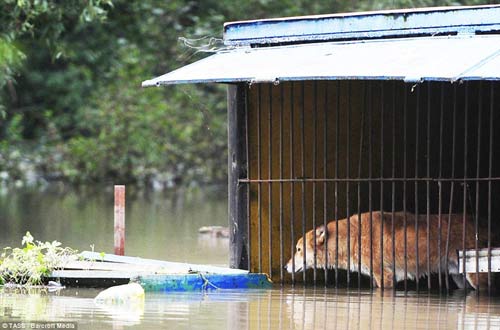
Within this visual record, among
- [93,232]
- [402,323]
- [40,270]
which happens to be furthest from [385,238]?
[93,232]

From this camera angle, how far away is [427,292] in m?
12.6

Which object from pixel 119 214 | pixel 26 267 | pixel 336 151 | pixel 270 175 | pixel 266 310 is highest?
pixel 336 151

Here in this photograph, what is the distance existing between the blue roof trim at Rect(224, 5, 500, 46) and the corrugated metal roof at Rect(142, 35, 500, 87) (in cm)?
8

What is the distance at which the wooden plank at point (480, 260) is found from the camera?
39.3 feet

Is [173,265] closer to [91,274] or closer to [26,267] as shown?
[91,274]

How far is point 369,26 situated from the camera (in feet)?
41.9

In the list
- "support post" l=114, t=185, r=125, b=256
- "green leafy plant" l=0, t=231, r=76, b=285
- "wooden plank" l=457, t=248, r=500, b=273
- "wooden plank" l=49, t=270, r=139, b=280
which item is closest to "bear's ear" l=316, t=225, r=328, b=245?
"wooden plank" l=457, t=248, r=500, b=273

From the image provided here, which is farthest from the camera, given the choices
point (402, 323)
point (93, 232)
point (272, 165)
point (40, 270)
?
point (93, 232)

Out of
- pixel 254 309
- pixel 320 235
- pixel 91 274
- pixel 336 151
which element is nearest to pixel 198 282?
pixel 91 274

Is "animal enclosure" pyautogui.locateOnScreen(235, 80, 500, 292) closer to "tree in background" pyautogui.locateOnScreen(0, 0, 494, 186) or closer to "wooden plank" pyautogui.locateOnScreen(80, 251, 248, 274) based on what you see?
"wooden plank" pyautogui.locateOnScreen(80, 251, 248, 274)

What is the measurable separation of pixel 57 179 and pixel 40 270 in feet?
76.1

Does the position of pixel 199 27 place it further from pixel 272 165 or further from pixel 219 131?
pixel 272 165

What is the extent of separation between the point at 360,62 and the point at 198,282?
2.69 m

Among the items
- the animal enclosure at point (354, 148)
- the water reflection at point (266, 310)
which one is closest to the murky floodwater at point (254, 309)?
the water reflection at point (266, 310)
